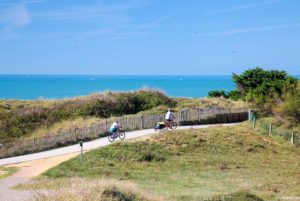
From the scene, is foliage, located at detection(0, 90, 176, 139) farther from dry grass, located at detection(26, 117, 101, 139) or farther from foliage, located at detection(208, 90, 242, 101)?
foliage, located at detection(208, 90, 242, 101)

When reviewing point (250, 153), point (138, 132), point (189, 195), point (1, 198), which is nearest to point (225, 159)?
point (250, 153)

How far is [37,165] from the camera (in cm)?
3030

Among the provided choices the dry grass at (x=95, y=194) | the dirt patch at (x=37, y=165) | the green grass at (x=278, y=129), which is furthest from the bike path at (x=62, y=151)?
the dry grass at (x=95, y=194)

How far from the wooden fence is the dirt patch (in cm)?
362

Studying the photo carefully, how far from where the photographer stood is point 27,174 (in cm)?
2803

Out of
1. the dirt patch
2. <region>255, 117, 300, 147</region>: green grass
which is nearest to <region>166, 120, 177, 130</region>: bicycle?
<region>255, 117, 300, 147</region>: green grass

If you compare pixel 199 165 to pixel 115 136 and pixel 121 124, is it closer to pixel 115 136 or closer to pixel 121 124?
Result: pixel 115 136

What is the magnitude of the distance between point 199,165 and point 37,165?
31.9 feet

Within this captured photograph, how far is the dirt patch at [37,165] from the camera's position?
28266 mm

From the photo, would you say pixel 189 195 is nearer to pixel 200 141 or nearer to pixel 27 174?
pixel 27 174

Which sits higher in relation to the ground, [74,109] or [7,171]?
[74,109]

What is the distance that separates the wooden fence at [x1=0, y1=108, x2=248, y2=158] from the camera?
114ft

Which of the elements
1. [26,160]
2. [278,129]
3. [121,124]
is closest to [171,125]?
[121,124]

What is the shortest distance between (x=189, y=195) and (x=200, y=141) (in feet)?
53.3
